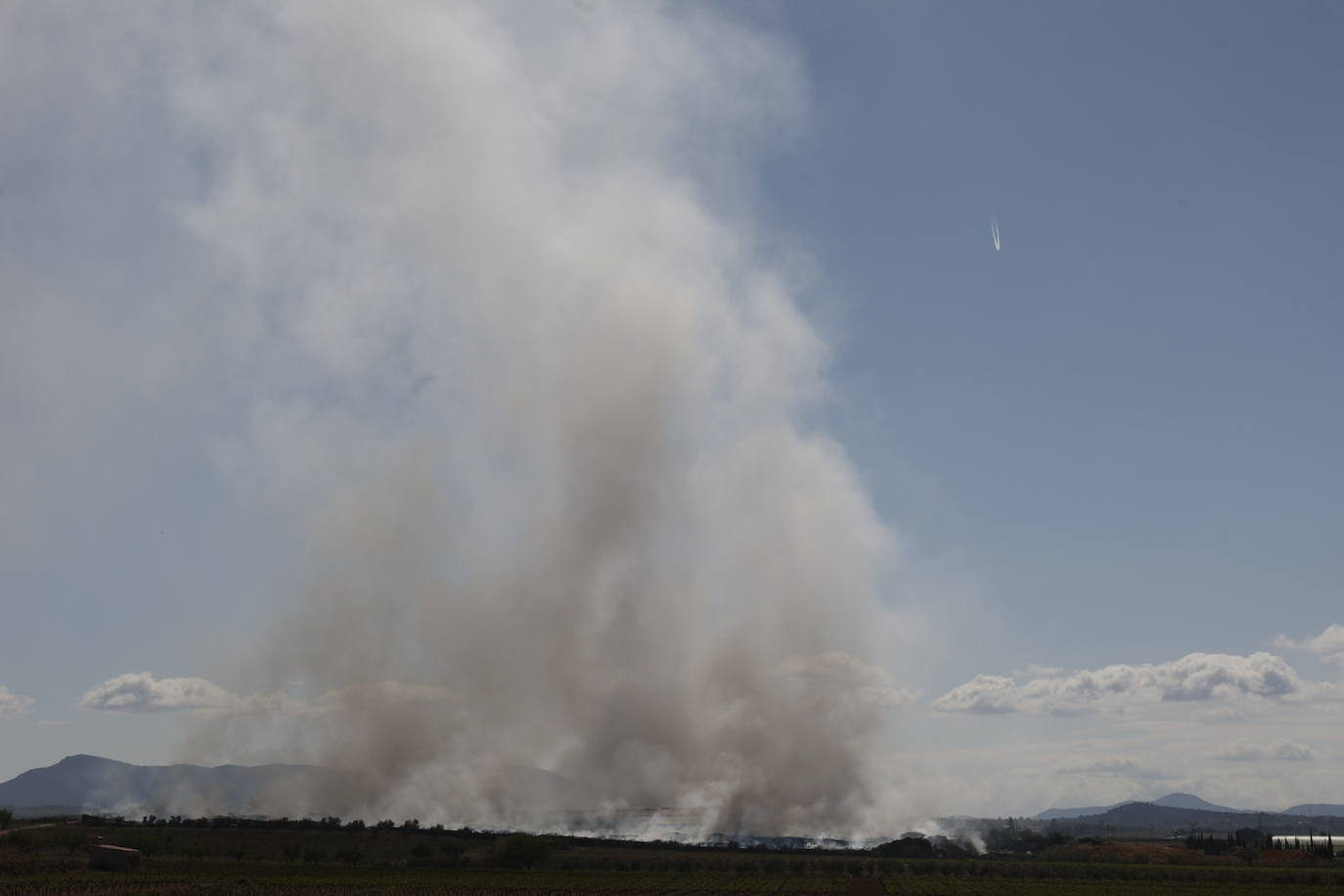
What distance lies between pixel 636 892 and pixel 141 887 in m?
61.5

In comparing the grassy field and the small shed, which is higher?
the small shed

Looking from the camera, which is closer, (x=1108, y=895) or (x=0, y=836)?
(x=1108, y=895)

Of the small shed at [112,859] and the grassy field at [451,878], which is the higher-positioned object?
the small shed at [112,859]

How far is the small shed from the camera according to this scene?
160750mm

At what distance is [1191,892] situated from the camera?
166m

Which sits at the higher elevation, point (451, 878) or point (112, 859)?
point (112, 859)

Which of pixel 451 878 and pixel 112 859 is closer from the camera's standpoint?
pixel 112 859

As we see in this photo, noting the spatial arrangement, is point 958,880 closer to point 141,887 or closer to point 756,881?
point 756,881

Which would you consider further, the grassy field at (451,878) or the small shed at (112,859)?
the small shed at (112,859)

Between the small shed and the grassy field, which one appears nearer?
the grassy field

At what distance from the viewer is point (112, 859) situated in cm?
16188

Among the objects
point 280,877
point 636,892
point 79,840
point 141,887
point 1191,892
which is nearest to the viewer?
point 141,887

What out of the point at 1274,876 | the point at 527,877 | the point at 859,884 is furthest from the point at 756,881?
the point at 1274,876

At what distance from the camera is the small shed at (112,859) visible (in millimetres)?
160750
